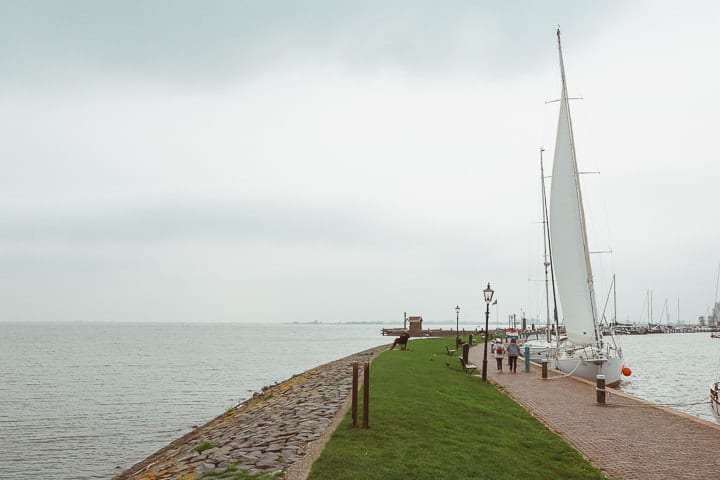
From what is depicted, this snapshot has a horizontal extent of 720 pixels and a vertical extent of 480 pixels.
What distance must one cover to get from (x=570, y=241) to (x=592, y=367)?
23.2 ft

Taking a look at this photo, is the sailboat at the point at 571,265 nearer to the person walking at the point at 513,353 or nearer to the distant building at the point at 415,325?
the person walking at the point at 513,353

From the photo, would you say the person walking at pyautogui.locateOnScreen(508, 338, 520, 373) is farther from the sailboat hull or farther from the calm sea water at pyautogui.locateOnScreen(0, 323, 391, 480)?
the calm sea water at pyautogui.locateOnScreen(0, 323, 391, 480)

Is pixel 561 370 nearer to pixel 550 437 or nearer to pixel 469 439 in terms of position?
pixel 550 437

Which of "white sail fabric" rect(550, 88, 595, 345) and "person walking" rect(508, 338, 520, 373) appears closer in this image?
"person walking" rect(508, 338, 520, 373)

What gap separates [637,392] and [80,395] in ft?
111

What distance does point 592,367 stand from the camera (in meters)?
30.4

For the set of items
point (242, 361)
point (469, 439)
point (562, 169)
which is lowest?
point (242, 361)

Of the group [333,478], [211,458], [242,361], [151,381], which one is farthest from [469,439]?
[242,361]

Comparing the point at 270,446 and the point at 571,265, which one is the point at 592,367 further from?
the point at 270,446

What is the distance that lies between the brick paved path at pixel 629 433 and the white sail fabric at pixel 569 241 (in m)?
8.92

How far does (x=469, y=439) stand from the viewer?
42.7 feet

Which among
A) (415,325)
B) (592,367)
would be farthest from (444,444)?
(415,325)

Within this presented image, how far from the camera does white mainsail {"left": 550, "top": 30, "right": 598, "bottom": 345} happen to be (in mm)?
32344

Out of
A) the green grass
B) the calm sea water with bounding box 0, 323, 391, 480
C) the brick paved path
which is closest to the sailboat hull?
the brick paved path
